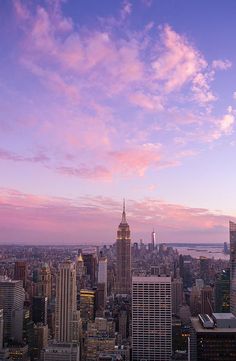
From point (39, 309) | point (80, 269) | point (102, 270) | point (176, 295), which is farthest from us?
point (102, 270)

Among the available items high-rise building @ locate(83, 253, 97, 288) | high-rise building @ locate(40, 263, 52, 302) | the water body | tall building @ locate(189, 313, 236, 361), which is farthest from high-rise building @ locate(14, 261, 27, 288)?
tall building @ locate(189, 313, 236, 361)

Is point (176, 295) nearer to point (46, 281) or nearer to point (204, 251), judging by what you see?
Answer: point (204, 251)

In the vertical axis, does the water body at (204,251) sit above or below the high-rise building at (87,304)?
above

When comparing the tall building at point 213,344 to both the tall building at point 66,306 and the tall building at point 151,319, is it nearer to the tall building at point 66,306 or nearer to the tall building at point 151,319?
the tall building at point 151,319

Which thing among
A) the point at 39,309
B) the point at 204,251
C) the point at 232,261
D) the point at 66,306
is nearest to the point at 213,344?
the point at 66,306

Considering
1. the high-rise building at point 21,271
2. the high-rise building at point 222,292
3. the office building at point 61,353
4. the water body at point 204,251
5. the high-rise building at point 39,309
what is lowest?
the office building at point 61,353

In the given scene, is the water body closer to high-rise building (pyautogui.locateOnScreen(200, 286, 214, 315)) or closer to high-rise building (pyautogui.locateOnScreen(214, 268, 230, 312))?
high-rise building (pyautogui.locateOnScreen(214, 268, 230, 312))

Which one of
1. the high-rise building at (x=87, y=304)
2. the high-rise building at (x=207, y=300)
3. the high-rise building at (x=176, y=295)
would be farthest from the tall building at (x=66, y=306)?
the high-rise building at (x=207, y=300)

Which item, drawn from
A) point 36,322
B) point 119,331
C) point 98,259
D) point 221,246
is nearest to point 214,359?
point 119,331
